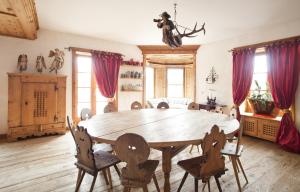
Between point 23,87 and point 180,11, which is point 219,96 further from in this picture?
point 23,87

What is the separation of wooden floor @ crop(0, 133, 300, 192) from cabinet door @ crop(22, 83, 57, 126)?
52 cm

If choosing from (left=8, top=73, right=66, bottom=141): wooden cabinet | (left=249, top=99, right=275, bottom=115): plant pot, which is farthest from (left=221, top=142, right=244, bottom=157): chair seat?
(left=8, top=73, right=66, bottom=141): wooden cabinet

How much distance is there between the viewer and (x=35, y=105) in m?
4.30

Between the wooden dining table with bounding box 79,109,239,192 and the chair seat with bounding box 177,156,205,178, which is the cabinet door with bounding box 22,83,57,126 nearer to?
the wooden dining table with bounding box 79,109,239,192

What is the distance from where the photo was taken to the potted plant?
4.45 meters

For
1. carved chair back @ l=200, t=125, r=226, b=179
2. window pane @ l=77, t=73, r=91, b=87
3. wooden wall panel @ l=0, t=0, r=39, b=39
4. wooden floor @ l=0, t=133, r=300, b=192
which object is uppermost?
wooden wall panel @ l=0, t=0, r=39, b=39

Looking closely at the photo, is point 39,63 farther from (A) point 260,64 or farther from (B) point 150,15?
(A) point 260,64

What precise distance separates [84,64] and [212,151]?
4.49 meters

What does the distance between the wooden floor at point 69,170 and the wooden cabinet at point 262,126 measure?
0.89 ft

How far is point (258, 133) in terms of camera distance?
445 cm

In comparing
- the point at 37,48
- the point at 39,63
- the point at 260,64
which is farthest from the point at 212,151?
the point at 37,48

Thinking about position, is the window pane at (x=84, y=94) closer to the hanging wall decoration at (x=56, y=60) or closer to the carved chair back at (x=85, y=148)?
the hanging wall decoration at (x=56, y=60)

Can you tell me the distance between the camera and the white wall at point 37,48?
4355mm

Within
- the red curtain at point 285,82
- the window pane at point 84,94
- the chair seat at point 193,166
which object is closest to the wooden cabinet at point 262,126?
the red curtain at point 285,82
